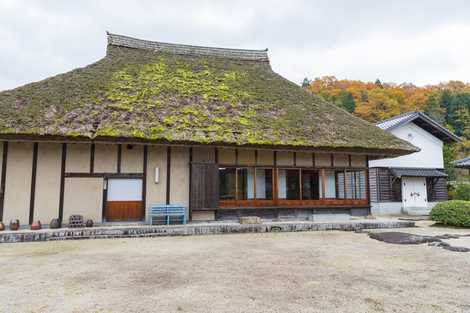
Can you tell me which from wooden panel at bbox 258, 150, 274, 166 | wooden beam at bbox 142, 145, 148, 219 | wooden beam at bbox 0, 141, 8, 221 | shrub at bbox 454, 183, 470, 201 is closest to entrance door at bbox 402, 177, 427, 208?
shrub at bbox 454, 183, 470, 201

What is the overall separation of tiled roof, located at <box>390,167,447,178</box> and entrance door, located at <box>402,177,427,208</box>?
0.40 m

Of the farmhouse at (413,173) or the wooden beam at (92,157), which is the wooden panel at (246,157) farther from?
the farmhouse at (413,173)

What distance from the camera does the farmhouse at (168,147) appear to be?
8391mm

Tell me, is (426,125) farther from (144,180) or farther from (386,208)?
(144,180)

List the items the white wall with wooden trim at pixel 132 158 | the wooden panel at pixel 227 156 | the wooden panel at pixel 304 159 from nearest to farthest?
the white wall with wooden trim at pixel 132 158, the wooden panel at pixel 227 156, the wooden panel at pixel 304 159

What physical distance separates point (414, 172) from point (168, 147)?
1326 centimetres

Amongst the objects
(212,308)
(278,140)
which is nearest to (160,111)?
(278,140)

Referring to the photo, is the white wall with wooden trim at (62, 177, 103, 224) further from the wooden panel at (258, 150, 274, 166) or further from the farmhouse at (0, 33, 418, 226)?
the wooden panel at (258, 150, 274, 166)

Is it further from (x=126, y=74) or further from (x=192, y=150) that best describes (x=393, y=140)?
(x=126, y=74)

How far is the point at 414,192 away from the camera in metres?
16.1

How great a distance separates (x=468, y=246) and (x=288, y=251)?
156 inches

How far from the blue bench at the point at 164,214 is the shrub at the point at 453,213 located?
329 inches

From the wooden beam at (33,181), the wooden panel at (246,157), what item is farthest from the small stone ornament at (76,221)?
the wooden panel at (246,157)

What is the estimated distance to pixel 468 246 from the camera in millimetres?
6477
